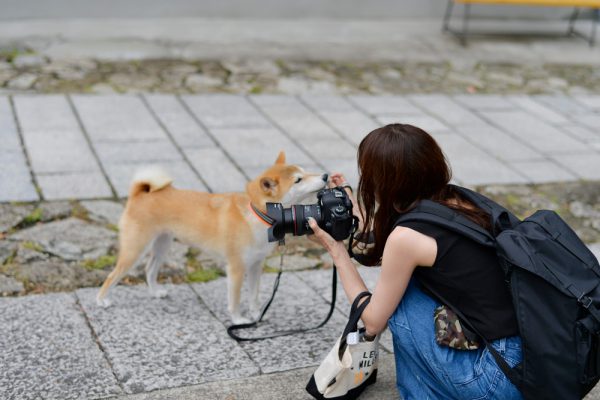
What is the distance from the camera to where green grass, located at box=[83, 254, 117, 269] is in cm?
402

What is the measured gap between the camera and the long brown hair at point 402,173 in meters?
2.59

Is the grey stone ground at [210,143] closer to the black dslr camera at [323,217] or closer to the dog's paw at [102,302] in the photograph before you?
the dog's paw at [102,302]

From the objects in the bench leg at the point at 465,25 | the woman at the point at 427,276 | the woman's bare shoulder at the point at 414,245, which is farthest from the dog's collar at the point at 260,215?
the bench leg at the point at 465,25

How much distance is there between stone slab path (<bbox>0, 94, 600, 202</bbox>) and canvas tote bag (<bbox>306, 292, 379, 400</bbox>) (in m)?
2.36

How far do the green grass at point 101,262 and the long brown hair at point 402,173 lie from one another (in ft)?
6.06

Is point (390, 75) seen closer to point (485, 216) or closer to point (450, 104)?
point (450, 104)

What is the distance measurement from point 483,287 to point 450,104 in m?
4.85

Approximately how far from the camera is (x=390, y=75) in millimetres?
7895

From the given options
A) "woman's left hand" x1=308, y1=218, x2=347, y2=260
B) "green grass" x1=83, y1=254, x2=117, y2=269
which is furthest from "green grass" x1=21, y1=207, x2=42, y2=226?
"woman's left hand" x1=308, y1=218, x2=347, y2=260

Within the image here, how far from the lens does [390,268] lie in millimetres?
2576

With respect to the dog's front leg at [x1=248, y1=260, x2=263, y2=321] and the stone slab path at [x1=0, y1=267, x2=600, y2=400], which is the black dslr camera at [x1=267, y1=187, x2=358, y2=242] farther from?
the dog's front leg at [x1=248, y1=260, x2=263, y2=321]

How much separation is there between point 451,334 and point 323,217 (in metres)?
0.64

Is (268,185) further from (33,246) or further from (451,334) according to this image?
(33,246)

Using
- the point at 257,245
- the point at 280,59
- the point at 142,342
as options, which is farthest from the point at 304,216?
the point at 280,59
